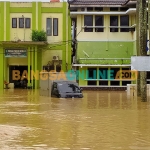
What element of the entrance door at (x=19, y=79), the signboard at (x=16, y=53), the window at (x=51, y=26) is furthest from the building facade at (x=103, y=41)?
the entrance door at (x=19, y=79)

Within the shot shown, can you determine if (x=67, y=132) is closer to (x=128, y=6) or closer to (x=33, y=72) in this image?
(x=128, y=6)

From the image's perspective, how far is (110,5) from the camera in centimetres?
4091

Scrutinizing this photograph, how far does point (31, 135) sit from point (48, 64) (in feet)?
110

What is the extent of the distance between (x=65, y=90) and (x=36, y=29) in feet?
58.2

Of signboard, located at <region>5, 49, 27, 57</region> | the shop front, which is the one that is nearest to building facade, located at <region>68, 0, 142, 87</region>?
the shop front

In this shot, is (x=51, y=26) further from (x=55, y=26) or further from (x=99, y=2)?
(x=99, y=2)

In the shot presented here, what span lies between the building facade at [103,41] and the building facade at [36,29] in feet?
9.81

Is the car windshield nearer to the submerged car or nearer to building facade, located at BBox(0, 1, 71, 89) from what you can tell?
the submerged car

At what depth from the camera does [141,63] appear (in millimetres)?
22484

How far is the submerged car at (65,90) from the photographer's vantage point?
28.5 meters

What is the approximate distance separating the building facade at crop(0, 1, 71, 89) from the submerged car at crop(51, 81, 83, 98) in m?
15.3

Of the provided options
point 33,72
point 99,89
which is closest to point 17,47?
point 33,72

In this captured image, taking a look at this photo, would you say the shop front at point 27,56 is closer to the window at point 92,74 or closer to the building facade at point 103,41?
the building facade at point 103,41

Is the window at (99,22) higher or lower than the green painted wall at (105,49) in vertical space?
higher
